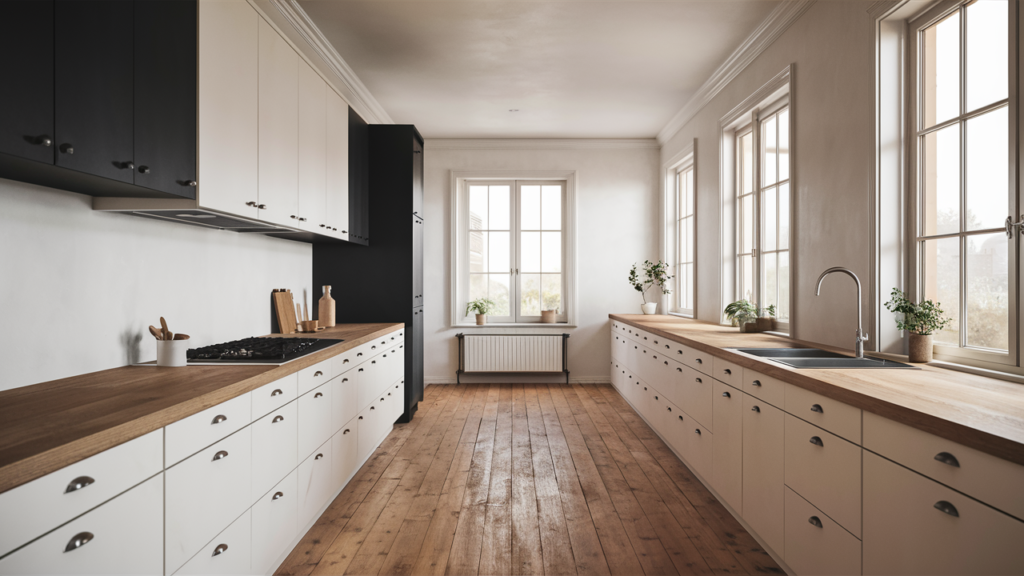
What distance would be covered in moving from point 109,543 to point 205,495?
14.7 inches

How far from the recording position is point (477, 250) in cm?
621

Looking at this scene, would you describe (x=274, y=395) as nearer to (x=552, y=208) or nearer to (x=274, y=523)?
(x=274, y=523)

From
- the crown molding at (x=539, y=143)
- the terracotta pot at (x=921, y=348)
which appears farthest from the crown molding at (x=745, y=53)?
the terracotta pot at (x=921, y=348)

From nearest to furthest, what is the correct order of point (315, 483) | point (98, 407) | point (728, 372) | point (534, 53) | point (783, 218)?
1. point (98, 407)
2. point (315, 483)
3. point (728, 372)
4. point (783, 218)
5. point (534, 53)

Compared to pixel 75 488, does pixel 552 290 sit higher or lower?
higher

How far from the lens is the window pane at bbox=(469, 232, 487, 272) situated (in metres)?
6.21

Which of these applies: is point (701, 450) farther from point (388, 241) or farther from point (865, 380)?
point (388, 241)

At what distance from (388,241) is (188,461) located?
302 cm

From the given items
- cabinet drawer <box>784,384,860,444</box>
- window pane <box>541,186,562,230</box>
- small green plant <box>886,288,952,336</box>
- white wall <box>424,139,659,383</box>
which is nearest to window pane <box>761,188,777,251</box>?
small green plant <box>886,288,952,336</box>

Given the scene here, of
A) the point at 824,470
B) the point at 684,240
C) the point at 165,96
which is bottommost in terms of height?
the point at 824,470

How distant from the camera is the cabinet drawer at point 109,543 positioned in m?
0.99

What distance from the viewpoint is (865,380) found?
68.9 inches

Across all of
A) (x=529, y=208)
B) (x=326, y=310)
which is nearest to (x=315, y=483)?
(x=326, y=310)

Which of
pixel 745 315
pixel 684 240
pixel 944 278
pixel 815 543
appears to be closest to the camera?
pixel 815 543
